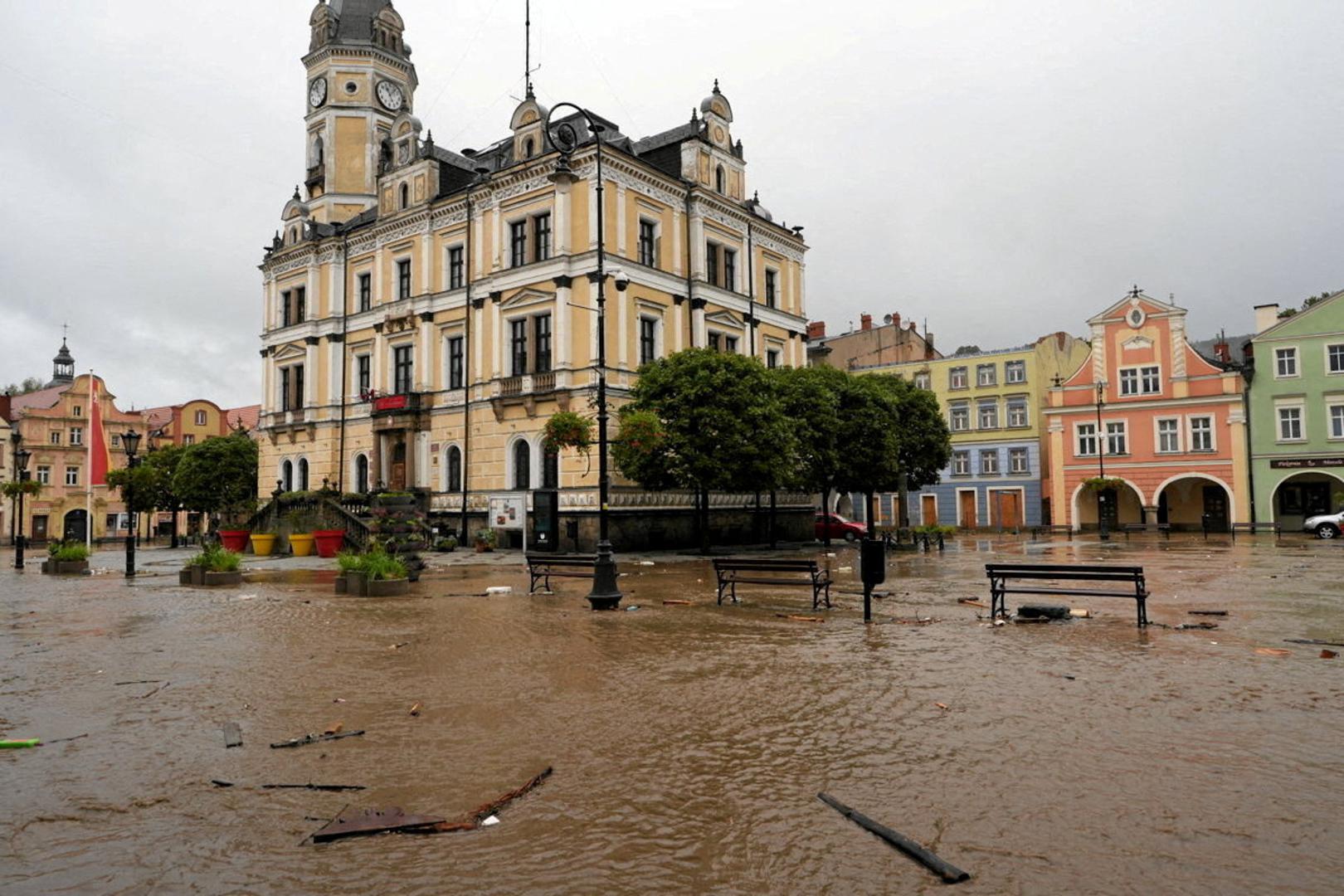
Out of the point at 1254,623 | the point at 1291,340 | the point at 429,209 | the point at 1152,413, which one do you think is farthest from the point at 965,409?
the point at 1254,623

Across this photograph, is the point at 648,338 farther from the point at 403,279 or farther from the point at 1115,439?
the point at 1115,439

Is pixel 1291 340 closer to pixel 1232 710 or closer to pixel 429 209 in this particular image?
pixel 429 209

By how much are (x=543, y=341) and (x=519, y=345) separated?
1394 millimetres

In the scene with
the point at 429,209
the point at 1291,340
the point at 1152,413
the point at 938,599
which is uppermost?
the point at 429,209

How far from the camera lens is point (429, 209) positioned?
38.9 meters

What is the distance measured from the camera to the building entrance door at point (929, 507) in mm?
60000

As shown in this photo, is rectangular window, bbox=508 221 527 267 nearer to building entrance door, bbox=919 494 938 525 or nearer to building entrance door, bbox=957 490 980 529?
building entrance door, bbox=919 494 938 525

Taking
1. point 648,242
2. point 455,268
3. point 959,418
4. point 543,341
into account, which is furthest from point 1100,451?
point 455,268

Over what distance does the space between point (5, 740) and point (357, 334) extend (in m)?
38.9

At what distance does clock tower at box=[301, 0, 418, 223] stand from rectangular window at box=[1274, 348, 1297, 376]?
49.2 meters

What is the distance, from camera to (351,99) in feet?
157

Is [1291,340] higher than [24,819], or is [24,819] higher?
[1291,340]

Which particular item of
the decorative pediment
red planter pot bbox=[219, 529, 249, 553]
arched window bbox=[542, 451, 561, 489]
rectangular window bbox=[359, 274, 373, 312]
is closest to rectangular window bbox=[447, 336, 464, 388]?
the decorative pediment

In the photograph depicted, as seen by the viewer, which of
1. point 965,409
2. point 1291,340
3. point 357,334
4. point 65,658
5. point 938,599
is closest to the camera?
point 65,658
